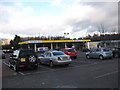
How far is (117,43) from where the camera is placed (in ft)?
193

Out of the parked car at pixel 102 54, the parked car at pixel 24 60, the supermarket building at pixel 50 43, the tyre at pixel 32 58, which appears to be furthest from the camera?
the supermarket building at pixel 50 43

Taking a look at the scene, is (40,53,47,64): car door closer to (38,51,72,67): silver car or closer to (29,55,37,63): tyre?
(38,51,72,67): silver car

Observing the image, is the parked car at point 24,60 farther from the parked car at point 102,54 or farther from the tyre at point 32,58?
the parked car at point 102,54

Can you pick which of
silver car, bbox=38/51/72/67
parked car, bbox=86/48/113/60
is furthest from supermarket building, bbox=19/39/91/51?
silver car, bbox=38/51/72/67

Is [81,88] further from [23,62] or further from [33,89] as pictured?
[23,62]

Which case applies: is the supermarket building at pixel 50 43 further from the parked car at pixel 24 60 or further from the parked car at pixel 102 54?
the parked car at pixel 24 60

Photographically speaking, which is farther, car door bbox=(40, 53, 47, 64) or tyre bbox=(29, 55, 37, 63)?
car door bbox=(40, 53, 47, 64)

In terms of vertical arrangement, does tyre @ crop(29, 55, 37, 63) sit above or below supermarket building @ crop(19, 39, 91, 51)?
below

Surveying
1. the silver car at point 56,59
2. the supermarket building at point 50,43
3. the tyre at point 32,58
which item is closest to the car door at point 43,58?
the silver car at point 56,59

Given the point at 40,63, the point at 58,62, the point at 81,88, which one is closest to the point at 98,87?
the point at 81,88

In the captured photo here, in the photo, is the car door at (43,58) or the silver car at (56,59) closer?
the silver car at (56,59)

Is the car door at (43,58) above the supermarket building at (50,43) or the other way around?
the other way around

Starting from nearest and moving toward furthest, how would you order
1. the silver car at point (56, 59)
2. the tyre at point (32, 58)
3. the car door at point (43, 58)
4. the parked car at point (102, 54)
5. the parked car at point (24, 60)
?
the parked car at point (24, 60)
the tyre at point (32, 58)
the silver car at point (56, 59)
the car door at point (43, 58)
the parked car at point (102, 54)

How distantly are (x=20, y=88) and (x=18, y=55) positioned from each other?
203 inches
